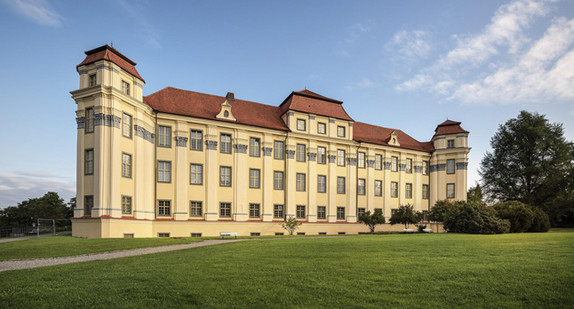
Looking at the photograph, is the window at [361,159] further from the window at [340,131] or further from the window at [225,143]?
the window at [225,143]

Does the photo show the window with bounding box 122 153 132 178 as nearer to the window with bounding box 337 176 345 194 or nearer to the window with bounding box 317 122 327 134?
the window with bounding box 317 122 327 134

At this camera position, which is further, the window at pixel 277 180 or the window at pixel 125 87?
the window at pixel 277 180

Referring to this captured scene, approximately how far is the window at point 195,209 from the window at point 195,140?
501 cm

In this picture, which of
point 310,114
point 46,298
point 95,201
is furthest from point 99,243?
point 310,114

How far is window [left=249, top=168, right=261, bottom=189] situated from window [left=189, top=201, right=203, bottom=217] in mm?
5319

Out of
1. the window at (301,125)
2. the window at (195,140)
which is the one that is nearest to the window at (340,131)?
the window at (301,125)

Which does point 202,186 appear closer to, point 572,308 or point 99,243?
point 99,243

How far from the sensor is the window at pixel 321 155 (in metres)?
37.4

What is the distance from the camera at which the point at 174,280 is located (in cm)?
888

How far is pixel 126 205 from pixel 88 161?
425cm

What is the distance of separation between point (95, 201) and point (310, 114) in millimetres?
22101

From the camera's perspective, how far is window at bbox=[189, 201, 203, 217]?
3050cm

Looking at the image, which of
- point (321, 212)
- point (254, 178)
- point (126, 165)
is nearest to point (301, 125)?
point (254, 178)

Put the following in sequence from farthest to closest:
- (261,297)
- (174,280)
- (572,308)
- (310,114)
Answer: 1. (310,114)
2. (174,280)
3. (261,297)
4. (572,308)
